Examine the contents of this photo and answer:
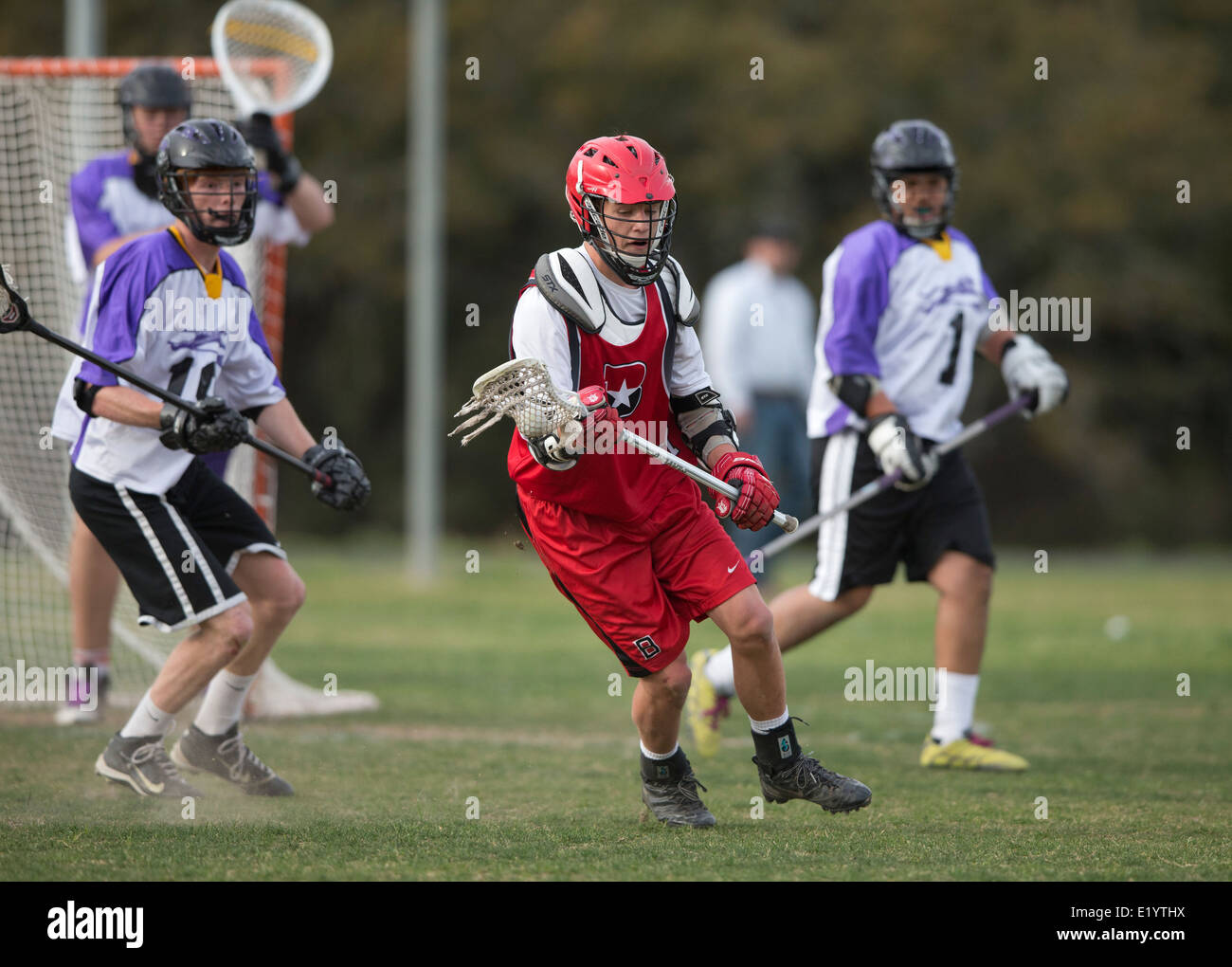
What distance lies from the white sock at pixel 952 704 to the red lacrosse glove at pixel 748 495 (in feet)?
5.70

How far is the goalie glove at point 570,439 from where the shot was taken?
4.17 m

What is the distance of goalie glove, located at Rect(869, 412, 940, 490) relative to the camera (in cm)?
568

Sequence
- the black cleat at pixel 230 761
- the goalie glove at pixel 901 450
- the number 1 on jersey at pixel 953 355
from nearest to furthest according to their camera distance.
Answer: the black cleat at pixel 230 761 → the goalie glove at pixel 901 450 → the number 1 on jersey at pixel 953 355

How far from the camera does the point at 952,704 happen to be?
5.94 meters

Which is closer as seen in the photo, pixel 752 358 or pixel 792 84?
pixel 752 358

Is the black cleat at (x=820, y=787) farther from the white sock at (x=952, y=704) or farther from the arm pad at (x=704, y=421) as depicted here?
the white sock at (x=952, y=704)

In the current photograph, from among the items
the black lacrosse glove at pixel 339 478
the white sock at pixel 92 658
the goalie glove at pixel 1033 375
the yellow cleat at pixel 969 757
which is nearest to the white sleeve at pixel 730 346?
the goalie glove at pixel 1033 375

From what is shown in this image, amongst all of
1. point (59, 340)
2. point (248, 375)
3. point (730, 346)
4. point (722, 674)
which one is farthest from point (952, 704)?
point (730, 346)

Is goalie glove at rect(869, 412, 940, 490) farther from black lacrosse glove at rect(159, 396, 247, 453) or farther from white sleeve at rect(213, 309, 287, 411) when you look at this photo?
black lacrosse glove at rect(159, 396, 247, 453)

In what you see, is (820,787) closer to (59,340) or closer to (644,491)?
(644,491)
